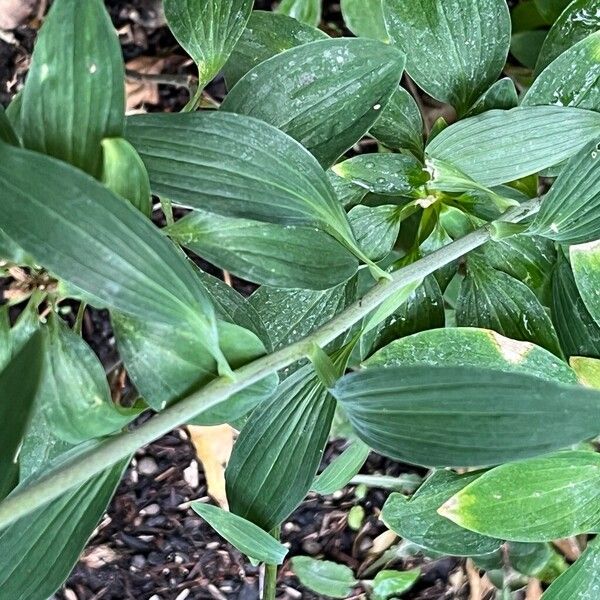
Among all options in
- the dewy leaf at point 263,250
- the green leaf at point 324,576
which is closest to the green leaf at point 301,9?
the dewy leaf at point 263,250

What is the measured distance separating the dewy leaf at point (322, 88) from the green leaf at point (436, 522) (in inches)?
14.2

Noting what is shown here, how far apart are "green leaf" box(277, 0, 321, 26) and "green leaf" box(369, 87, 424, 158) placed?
0.80 feet

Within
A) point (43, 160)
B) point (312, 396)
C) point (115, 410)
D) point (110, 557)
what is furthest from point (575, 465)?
point (110, 557)

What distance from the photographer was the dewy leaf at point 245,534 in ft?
1.71

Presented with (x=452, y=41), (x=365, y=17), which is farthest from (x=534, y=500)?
(x=365, y=17)

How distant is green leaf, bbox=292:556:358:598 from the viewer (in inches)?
41.5

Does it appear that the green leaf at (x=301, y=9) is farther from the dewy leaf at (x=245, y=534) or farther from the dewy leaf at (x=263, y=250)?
the dewy leaf at (x=245, y=534)

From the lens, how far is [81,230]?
38cm

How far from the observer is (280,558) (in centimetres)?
54

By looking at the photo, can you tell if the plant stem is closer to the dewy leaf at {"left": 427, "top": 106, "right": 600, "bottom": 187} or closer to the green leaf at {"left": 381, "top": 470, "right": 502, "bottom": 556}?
the dewy leaf at {"left": 427, "top": 106, "right": 600, "bottom": 187}

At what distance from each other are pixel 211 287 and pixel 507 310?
0.93 feet

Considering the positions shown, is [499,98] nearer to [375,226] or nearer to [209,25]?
[375,226]

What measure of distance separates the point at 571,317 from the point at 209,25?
1.42 ft

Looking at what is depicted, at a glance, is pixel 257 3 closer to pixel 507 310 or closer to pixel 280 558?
pixel 507 310
